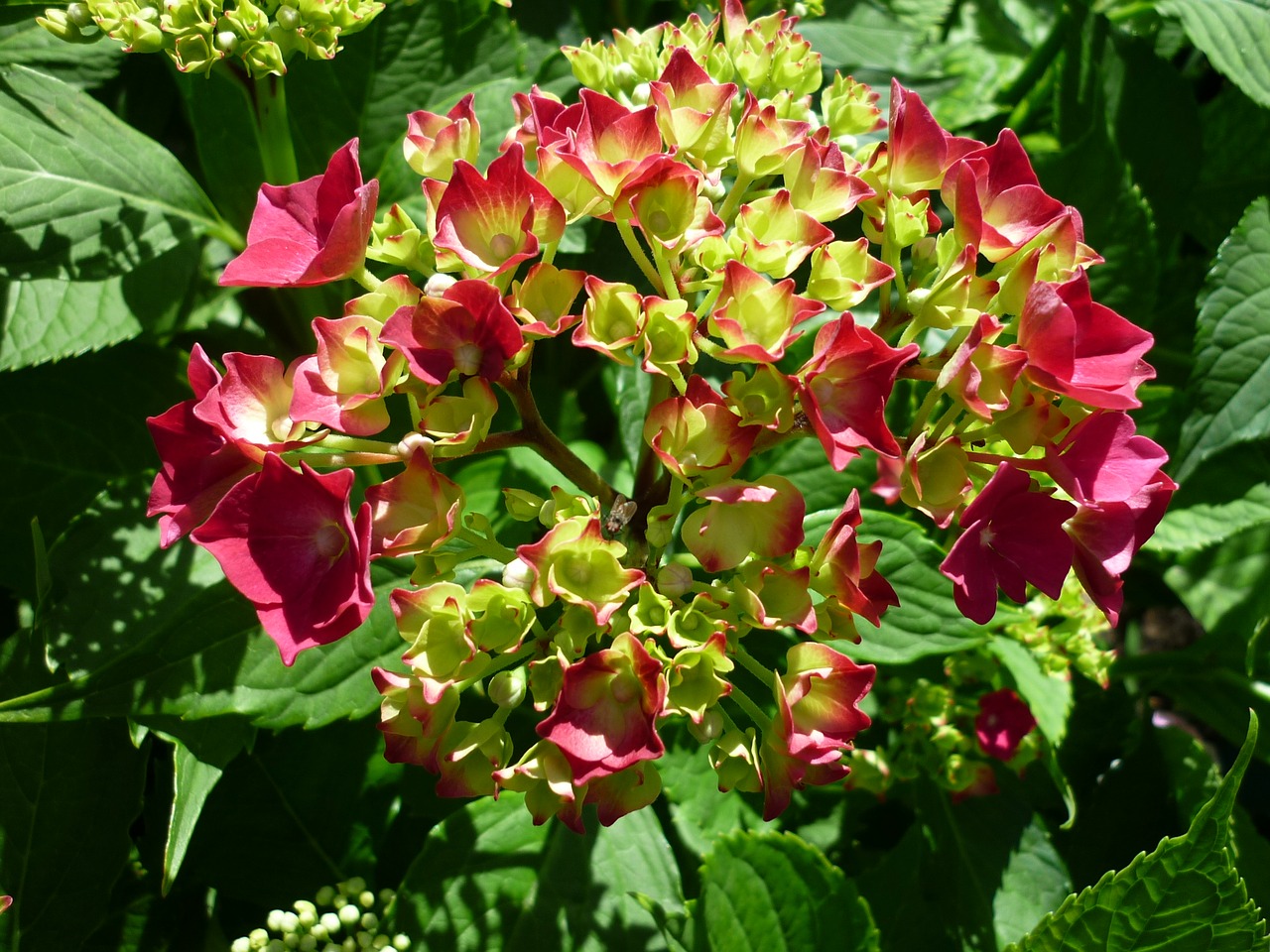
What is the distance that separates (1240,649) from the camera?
1.65 metres

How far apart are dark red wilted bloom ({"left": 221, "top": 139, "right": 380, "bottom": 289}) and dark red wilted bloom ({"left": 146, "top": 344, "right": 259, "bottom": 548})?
97 mm

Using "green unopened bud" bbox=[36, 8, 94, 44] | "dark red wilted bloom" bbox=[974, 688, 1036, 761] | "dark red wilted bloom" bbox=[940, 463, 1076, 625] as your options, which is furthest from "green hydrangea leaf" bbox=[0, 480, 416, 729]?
"dark red wilted bloom" bbox=[974, 688, 1036, 761]

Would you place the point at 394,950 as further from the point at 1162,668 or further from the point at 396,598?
the point at 1162,668

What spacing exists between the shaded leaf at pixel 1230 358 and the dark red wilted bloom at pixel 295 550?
1.11m

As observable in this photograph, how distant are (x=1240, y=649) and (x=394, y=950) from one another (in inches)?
53.7

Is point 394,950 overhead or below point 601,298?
below

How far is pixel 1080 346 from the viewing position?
877 mm

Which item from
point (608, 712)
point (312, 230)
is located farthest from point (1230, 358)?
point (312, 230)

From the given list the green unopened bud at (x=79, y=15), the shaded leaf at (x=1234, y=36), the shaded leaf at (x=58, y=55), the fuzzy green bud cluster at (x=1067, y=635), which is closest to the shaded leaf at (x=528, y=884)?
the fuzzy green bud cluster at (x=1067, y=635)

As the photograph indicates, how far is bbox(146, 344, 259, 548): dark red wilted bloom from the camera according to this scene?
83 cm

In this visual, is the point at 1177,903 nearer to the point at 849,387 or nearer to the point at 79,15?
the point at 849,387

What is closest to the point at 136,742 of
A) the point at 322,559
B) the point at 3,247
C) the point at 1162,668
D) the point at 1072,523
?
the point at 322,559

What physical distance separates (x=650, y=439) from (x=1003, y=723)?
903 mm

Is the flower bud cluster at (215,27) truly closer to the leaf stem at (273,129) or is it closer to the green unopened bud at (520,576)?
the leaf stem at (273,129)
